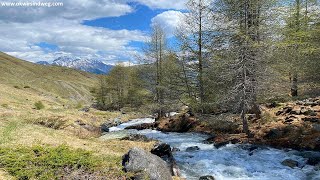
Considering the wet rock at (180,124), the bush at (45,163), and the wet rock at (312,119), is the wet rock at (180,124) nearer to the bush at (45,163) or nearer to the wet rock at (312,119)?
the wet rock at (312,119)

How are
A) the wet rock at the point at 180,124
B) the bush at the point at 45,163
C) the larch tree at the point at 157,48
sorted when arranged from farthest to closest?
the larch tree at the point at 157,48 < the wet rock at the point at 180,124 < the bush at the point at 45,163

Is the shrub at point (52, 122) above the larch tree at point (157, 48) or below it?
below

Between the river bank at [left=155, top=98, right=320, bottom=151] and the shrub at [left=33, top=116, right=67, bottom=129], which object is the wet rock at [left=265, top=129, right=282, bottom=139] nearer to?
the river bank at [left=155, top=98, right=320, bottom=151]

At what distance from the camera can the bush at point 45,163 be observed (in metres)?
10.9

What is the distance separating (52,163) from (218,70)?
48.9 feet

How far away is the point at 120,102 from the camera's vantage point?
7706 centimetres

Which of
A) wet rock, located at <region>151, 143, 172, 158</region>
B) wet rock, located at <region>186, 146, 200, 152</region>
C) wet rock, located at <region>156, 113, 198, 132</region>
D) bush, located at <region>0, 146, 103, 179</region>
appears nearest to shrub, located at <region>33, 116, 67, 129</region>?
wet rock, located at <region>156, 113, 198, 132</region>

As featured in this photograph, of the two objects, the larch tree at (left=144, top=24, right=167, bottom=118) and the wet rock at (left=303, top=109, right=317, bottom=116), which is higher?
the larch tree at (left=144, top=24, right=167, bottom=118)

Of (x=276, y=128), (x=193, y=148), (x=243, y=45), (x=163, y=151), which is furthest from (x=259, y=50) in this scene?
(x=163, y=151)

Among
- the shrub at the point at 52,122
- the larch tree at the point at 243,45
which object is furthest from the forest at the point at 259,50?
the shrub at the point at 52,122

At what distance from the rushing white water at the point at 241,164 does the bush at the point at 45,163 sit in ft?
16.9

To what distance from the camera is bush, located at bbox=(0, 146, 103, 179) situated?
1092 centimetres

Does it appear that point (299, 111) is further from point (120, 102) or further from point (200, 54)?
point (120, 102)

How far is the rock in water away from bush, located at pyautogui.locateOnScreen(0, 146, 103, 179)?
1.22 meters
